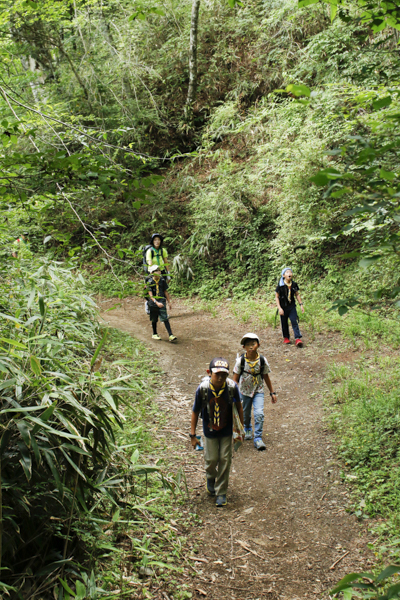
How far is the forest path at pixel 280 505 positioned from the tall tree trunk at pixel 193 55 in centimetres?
1312

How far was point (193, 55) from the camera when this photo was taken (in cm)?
1636

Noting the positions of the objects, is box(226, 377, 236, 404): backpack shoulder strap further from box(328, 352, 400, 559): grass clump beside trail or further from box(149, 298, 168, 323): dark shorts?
box(149, 298, 168, 323): dark shorts

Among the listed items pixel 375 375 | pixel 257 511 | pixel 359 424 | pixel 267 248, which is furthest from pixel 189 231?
pixel 257 511

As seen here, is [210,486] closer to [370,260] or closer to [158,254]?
[370,260]

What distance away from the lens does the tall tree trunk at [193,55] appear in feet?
49.8

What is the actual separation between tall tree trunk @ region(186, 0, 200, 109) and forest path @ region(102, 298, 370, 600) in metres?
13.1

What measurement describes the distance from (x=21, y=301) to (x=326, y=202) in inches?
312

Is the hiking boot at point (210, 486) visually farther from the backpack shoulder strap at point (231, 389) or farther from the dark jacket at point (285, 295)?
the dark jacket at point (285, 295)

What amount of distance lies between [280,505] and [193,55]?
16.6 meters

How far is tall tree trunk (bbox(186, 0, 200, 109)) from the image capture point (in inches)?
598

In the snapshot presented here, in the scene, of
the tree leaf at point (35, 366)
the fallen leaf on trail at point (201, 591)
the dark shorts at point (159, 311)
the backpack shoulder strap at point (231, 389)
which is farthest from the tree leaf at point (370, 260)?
the dark shorts at point (159, 311)

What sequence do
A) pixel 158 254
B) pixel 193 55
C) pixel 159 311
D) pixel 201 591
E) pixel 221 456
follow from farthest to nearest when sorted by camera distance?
1. pixel 193 55
2. pixel 159 311
3. pixel 158 254
4. pixel 221 456
5. pixel 201 591

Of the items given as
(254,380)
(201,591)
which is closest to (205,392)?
(254,380)

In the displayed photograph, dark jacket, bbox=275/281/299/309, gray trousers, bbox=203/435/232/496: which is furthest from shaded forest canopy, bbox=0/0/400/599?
dark jacket, bbox=275/281/299/309
